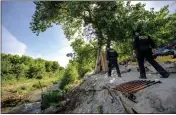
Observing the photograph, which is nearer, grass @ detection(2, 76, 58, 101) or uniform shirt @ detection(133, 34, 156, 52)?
uniform shirt @ detection(133, 34, 156, 52)

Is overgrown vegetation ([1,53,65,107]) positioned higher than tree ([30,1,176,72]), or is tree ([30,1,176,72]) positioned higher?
tree ([30,1,176,72])

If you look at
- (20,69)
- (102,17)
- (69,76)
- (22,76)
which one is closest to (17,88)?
(69,76)

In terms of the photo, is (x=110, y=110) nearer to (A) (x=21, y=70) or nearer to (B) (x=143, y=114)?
(B) (x=143, y=114)

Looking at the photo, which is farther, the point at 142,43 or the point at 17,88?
the point at 17,88

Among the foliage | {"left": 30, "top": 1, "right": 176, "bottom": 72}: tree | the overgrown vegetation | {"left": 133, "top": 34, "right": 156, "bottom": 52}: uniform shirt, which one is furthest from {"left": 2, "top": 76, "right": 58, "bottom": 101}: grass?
{"left": 133, "top": 34, "right": 156, "bottom": 52}: uniform shirt

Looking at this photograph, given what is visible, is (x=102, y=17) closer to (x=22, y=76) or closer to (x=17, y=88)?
(x=17, y=88)

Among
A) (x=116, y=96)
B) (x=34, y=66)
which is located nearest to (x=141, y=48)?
(x=116, y=96)

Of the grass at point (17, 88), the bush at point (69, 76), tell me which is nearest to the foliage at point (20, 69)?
the grass at point (17, 88)

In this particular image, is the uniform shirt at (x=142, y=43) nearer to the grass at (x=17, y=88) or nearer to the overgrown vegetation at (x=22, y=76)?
the grass at (x=17, y=88)

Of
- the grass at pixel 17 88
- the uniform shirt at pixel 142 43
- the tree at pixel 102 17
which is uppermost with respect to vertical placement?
the tree at pixel 102 17

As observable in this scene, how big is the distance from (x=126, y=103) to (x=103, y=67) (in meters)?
7.55

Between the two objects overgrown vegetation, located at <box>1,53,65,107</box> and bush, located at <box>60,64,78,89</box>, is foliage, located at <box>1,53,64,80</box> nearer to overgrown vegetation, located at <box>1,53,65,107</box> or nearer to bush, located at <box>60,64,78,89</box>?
overgrown vegetation, located at <box>1,53,65,107</box>

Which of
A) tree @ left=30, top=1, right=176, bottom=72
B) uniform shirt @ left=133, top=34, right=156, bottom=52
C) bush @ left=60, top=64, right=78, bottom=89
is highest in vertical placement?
tree @ left=30, top=1, right=176, bottom=72

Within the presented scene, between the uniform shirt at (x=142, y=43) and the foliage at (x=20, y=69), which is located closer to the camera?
the uniform shirt at (x=142, y=43)
